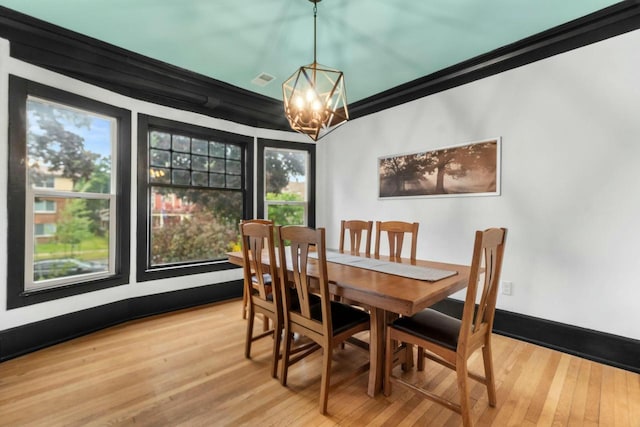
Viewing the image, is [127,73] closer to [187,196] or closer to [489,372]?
[187,196]

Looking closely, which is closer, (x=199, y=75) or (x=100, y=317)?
(x=100, y=317)

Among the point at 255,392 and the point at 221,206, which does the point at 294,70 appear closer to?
the point at 221,206

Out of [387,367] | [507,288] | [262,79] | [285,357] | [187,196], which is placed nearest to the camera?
[387,367]

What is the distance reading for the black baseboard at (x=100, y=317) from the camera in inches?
90.8

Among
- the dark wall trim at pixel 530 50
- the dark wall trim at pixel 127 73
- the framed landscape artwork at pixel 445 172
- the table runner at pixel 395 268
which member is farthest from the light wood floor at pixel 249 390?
the dark wall trim at pixel 530 50

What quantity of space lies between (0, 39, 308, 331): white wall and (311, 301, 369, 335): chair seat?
7.26 feet

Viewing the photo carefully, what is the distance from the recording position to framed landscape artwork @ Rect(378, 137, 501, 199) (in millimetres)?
2877

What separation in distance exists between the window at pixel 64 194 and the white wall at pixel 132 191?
47mm

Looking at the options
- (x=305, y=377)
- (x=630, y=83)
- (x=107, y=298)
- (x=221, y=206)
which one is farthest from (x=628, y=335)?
(x=107, y=298)

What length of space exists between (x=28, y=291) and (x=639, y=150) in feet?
16.0

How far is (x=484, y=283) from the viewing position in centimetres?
160

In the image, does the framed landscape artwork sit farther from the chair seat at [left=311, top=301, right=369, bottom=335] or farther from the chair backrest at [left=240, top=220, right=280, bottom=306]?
the chair backrest at [left=240, top=220, right=280, bottom=306]

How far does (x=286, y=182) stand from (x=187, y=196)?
4.68ft

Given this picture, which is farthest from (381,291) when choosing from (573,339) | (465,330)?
(573,339)
